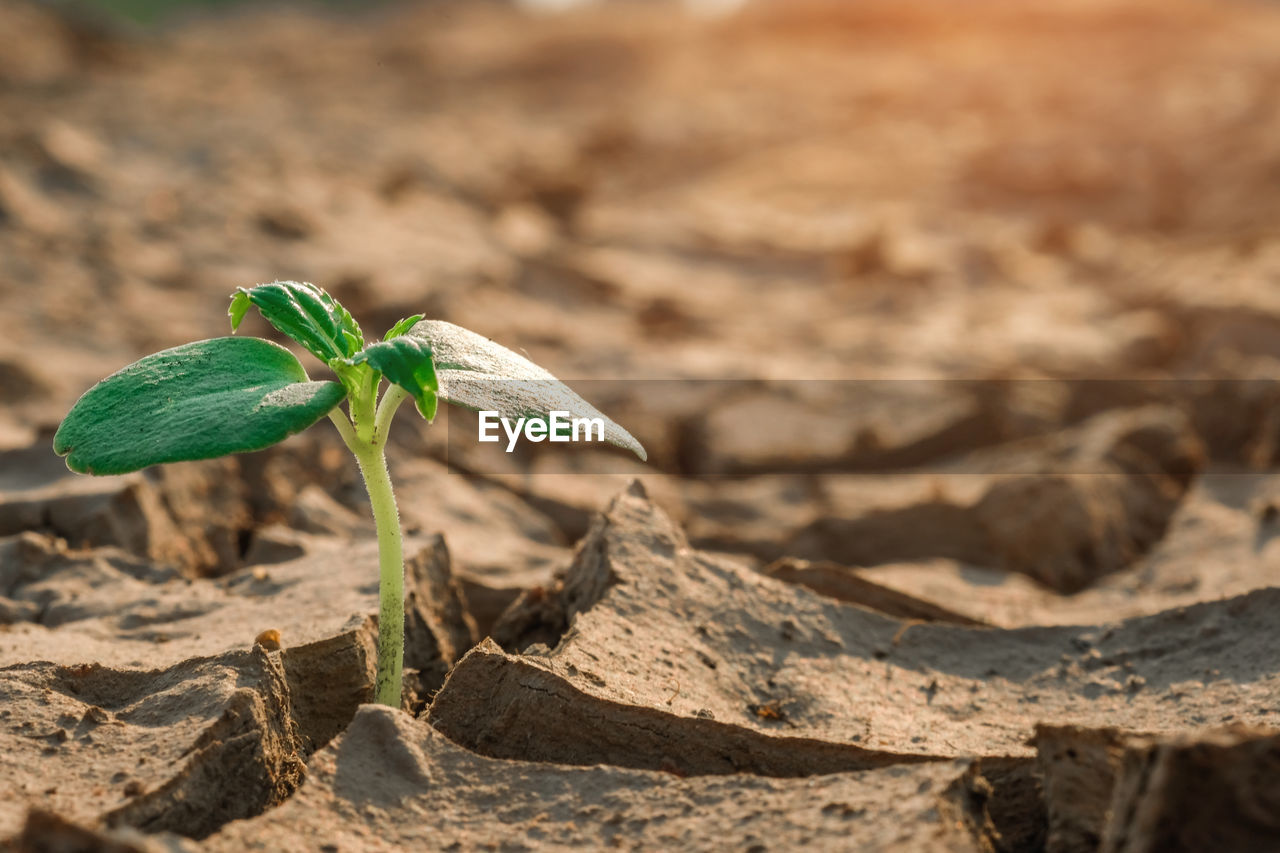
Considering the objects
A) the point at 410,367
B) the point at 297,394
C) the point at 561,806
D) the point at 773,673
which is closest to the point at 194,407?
the point at 297,394

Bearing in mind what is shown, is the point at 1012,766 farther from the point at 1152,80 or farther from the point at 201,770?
the point at 1152,80

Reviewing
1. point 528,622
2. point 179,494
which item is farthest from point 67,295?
point 528,622

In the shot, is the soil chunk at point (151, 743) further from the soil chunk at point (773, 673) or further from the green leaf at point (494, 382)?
the green leaf at point (494, 382)

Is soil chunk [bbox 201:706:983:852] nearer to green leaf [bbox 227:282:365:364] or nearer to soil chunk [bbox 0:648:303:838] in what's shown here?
soil chunk [bbox 0:648:303:838]

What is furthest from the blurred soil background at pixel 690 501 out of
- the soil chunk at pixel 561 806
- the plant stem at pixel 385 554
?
the plant stem at pixel 385 554

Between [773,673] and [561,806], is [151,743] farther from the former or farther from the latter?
[773,673]

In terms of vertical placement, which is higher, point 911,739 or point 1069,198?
point 1069,198
